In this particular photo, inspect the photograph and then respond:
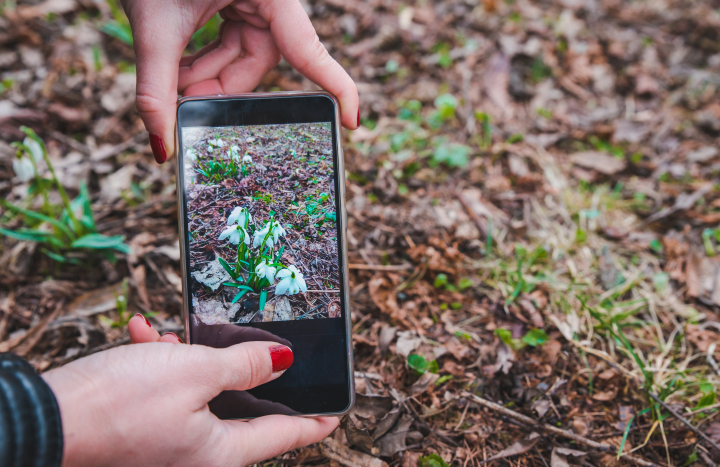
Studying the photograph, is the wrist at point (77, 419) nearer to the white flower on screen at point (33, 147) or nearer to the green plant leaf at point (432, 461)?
the green plant leaf at point (432, 461)

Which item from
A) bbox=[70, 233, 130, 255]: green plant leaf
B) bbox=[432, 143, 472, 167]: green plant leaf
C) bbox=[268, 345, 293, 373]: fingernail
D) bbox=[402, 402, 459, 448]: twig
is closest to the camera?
bbox=[268, 345, 293, 373]: fingernail

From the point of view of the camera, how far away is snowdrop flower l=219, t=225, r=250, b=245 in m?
1.43

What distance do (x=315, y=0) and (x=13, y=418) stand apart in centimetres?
334

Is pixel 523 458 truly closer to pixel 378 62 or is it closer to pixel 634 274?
pixel 634 274

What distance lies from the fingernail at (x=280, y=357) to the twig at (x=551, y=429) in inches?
27.7

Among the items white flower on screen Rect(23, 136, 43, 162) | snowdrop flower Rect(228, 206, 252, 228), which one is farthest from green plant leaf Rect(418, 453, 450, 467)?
white flower on screen Rect(23, 136, 43, 162)

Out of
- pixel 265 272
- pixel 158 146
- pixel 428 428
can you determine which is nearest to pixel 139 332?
pixel 265 272

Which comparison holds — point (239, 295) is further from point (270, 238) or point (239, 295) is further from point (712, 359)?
point (712, 359)

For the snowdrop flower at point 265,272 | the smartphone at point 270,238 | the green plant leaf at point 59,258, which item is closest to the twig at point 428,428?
the smartphone at point 270,238

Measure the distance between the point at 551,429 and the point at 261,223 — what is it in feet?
4.23

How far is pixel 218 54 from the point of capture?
1.76 metres

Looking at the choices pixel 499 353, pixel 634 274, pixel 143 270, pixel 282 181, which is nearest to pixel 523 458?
pixel 499 353

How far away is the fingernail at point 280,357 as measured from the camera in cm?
128

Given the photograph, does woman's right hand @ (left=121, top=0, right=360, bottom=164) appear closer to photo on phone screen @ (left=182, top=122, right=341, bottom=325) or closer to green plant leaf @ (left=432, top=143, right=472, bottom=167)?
photo on phone screen @ (left=182, top=122, right=341, bottom=325)
